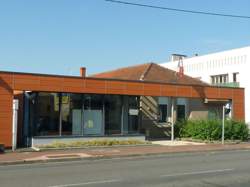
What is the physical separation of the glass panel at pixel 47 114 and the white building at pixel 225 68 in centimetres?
2428

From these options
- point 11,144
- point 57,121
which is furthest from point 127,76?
point 11,144

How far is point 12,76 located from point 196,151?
407 inches

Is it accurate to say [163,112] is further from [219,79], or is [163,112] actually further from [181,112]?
[219,79]

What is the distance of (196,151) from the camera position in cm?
2570

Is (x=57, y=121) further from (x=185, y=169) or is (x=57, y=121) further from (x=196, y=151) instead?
(x=185, y=169)

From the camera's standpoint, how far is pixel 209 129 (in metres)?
32.4

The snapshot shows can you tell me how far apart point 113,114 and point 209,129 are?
6.90 m

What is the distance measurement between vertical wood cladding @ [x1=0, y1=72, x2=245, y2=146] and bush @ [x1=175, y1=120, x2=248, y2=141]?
1958 mm

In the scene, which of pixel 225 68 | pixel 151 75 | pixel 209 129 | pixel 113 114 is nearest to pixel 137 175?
pixel 113 114

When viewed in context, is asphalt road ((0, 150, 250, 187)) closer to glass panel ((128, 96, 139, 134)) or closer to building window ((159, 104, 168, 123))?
glass panel ((128, 96, 139, 134))

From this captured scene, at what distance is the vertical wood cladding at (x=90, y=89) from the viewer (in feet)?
83.1

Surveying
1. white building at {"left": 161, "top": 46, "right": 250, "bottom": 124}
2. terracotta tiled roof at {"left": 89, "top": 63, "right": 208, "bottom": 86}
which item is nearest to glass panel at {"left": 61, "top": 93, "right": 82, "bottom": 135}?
terracotta tiled roof at {"left": 89, "top": 63, "right": 208, "bottom": 86}

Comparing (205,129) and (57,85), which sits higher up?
(57,85)

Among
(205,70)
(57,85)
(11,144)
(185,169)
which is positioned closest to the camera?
(185,169)
